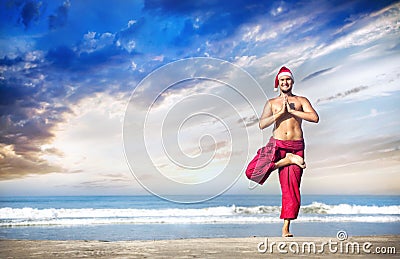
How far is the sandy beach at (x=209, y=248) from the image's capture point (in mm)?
3820

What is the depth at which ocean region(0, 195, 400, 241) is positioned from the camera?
26.7 feet

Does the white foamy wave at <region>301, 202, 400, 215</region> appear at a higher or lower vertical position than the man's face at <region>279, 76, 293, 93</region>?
lower

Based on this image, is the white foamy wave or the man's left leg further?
the white foamy wave

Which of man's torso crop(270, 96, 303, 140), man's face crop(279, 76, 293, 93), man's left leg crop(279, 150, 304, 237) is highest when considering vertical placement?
man's face crop(279, 76, 293, 93)

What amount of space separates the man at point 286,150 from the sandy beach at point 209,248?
0.57 metres

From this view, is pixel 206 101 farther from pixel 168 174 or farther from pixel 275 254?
pixel 275 254

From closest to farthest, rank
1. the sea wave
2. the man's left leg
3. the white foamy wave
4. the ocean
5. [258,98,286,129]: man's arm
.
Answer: [258,98,286,129]: man's arm, the man's left leg, the ocean, the sea wave, the white foamy wave

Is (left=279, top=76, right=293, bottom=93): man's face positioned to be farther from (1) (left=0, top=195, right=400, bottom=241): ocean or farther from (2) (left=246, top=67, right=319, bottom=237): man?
(1) (left=0, top=195, right=400, bottom=241): ocean

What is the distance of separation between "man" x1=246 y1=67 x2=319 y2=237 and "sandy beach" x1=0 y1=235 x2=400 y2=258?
0.57 meters

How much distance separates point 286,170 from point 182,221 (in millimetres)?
6724

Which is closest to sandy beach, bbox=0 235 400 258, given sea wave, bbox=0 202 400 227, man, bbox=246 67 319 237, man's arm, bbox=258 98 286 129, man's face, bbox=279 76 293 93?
man, bbox=246 67 319 237

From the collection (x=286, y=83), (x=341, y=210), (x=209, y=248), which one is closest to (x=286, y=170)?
(x=286, y=83)

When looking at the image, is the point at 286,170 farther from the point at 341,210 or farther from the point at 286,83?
the point at 341,210

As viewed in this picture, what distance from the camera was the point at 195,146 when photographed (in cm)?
516
